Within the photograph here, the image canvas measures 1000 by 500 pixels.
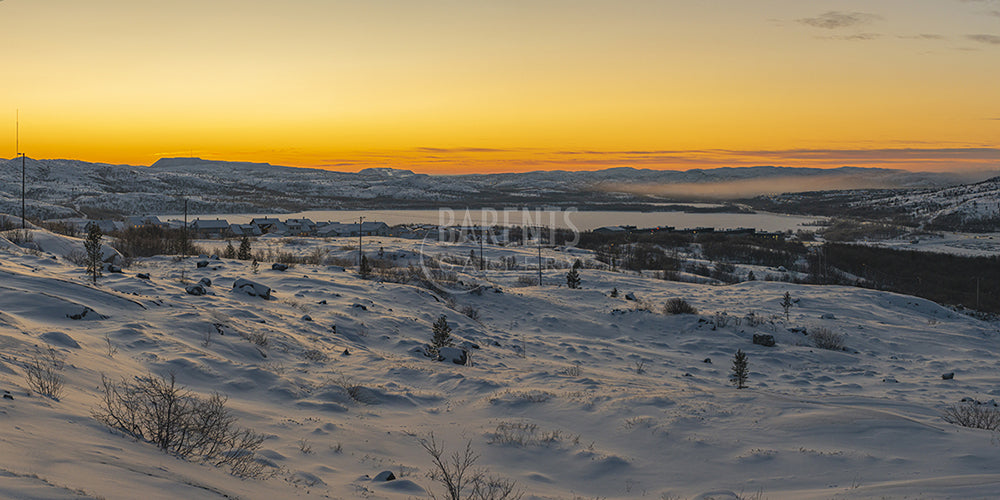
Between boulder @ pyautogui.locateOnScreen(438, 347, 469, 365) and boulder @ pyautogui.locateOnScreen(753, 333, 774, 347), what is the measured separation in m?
10.5

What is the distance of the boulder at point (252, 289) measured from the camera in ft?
49.3

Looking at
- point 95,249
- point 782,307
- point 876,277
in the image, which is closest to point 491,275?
point 782,307

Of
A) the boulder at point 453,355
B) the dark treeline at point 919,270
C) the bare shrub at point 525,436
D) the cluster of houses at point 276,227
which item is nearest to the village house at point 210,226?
the cluster of houses at point 276,227

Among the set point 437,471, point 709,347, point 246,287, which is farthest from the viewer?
point 709,347

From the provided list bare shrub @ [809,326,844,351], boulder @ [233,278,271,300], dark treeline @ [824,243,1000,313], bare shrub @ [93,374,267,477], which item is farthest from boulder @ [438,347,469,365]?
dark treeline @ [824,243,1000,313]

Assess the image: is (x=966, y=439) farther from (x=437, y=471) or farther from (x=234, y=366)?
(x=234, y=366)

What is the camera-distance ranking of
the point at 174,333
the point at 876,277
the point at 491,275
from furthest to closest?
the point at 876,277
the point at 491,275
the point at 174,333

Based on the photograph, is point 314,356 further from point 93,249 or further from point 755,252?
point 755,252

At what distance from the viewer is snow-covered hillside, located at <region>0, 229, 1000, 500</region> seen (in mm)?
5086

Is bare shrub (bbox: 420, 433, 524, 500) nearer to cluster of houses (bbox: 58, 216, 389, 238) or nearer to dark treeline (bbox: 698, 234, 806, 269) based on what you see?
dark treeline (bbox: 698, 234, 806, 269)

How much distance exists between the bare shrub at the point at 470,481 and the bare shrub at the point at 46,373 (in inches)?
149

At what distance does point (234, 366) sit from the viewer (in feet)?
28.9

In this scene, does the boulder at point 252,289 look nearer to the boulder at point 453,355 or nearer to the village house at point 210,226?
the boulder at point 453,355

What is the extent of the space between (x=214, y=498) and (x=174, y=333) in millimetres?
6927
